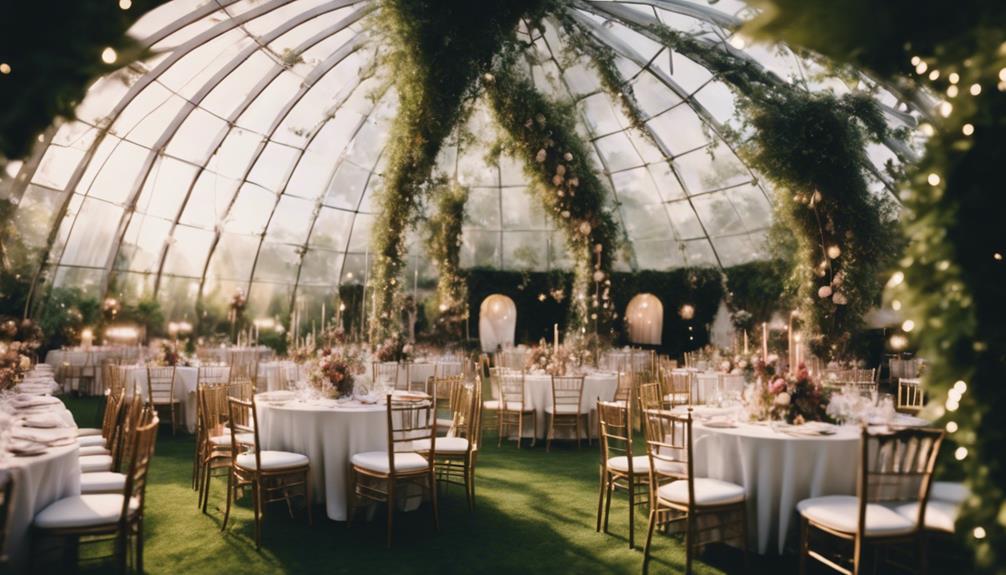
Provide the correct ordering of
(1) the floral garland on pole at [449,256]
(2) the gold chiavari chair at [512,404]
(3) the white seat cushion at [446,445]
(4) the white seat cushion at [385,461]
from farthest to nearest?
(1) the floral garland on pole at [449,256] < (2) the gold chiavari chair at [512,404] < (3) the white seat cushion at [446,445] < (4) the white seat cushion at [385,461]

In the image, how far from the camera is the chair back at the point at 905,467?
3.39 meters

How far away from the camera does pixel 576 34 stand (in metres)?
12.8

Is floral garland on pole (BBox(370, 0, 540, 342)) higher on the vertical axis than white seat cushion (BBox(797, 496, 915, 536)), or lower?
higher

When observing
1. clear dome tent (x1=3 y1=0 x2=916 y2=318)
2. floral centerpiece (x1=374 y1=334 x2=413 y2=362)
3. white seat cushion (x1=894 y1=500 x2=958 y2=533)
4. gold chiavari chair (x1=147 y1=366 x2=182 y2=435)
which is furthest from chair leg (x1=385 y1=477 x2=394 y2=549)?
clear dome tent (x1=3 y1=0 x2=916 y2=318)

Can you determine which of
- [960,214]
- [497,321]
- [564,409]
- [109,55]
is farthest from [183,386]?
[497,321]

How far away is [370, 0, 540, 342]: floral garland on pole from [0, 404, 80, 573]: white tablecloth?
779 centimetres

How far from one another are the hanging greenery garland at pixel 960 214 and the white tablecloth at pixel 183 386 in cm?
929

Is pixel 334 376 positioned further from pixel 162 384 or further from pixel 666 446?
pixel 162 384

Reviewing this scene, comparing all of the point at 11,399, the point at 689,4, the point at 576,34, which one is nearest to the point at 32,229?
the point at 11,399

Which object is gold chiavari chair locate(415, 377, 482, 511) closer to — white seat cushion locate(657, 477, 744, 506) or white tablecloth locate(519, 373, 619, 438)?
white seat cushion locate(657, 477, 744, 506)

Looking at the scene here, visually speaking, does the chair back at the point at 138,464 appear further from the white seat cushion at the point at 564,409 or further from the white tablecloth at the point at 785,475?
the white seat cushion at the point at 564,409

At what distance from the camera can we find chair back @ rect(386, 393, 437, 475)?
471cm

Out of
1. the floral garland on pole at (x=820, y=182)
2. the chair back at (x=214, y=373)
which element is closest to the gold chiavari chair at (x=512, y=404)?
the chair back at (x=214, y=373)

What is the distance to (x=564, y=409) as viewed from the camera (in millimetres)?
8516
